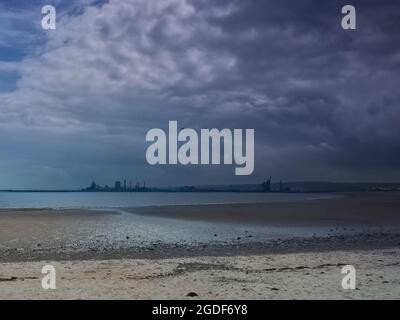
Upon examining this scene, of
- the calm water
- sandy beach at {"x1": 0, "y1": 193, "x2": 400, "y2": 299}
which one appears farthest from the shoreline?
the calm water

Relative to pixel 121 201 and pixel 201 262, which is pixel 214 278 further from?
pixel 121 201

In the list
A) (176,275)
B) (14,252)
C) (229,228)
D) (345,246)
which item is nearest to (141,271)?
(176,275)

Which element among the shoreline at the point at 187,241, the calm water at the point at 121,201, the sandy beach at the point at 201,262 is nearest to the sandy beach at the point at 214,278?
the sandy beach at the point at 201,262

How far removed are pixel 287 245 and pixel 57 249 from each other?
9.99m

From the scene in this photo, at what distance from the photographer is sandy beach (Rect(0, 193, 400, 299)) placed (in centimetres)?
1096

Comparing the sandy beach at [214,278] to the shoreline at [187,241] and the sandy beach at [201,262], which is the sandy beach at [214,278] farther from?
the shoreline at [187,241]

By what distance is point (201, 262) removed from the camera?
1566 centimetres

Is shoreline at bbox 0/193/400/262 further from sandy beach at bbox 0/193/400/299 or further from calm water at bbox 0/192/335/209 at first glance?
calm water at bbox 0/192/335/209

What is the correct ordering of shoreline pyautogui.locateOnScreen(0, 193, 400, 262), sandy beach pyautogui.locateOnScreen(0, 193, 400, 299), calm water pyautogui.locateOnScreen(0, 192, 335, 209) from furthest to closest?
calm water pyautogui.locateOnScreen(0, 192, 335, 209) < shoreline pyautogui.locateOnScreen(0, 193, 400, 262) < sandy beach pyautogui.locateOnScreen(0, 193, 400, 299)

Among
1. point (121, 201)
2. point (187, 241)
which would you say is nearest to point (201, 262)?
point (187, 241)

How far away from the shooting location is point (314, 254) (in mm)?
17359

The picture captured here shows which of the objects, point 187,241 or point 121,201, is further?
point 121,201

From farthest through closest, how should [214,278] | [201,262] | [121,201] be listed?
[121,201] → [201,262] → [214,278]

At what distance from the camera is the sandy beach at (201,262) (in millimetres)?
10961
